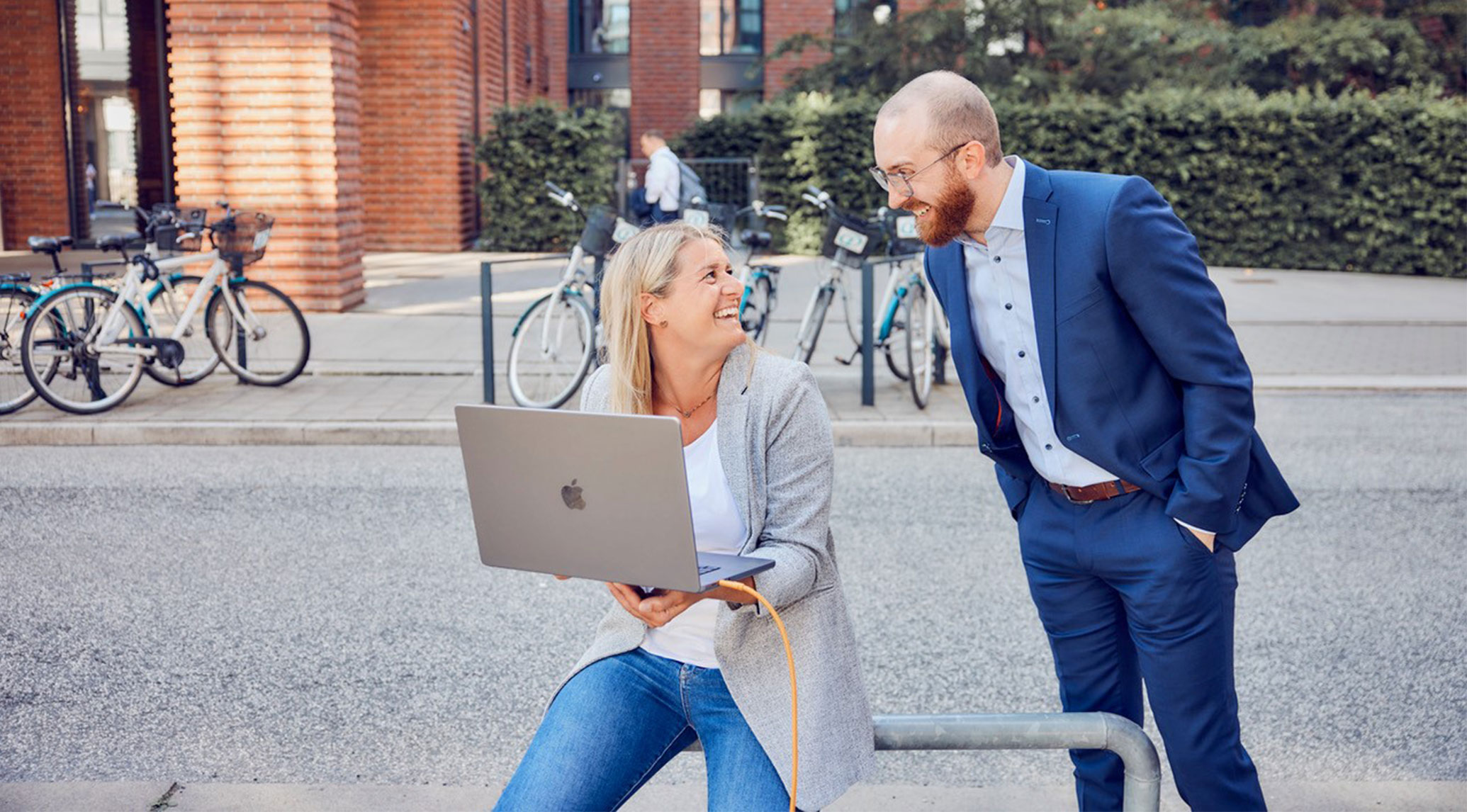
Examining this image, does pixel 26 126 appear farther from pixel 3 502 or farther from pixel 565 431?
pixel 565 431

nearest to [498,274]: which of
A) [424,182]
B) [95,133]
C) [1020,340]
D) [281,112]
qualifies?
[424,182]

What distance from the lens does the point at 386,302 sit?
47.8ft

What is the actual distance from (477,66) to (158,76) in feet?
15.8

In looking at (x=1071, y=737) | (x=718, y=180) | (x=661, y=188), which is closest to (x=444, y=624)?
(x=1071, y=737)

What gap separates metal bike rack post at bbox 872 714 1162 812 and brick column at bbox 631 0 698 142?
100 ft

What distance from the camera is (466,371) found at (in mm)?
10492

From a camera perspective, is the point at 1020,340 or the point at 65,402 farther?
the point at 65,402

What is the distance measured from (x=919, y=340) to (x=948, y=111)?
705 cm

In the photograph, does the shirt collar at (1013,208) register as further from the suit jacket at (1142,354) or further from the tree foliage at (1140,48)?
the tree foliage at (1140,48)

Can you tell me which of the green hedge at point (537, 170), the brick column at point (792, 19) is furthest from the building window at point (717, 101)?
the green hedge at point (537, 170)

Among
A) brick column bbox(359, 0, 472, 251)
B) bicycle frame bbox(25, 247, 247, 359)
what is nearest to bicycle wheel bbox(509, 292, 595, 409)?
bicycle frame bbox(25, 247, 247, 359)

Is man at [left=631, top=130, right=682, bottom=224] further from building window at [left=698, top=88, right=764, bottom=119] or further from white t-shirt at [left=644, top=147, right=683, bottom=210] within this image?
building window at [left=698, top=88, right=764, bottom=119]

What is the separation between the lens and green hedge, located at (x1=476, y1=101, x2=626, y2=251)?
21812mm

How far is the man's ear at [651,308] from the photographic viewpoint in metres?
2.81
